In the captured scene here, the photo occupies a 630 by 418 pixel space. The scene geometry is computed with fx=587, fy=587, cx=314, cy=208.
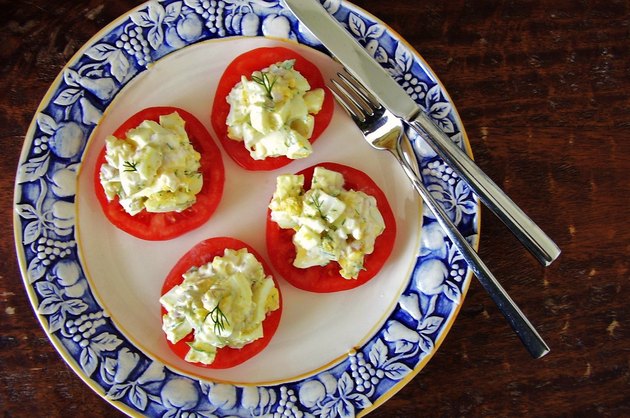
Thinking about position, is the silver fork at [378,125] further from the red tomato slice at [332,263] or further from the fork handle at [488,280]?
the red tomato slice at [332,263]

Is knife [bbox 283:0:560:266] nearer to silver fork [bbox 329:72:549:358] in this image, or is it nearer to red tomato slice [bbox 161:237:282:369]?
silver fork [bbox 329:72:549:358]

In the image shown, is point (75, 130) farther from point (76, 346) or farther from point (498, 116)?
point (498, 116)

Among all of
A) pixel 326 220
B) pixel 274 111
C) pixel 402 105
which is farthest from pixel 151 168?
pixel 402 105

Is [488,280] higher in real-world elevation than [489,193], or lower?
lower

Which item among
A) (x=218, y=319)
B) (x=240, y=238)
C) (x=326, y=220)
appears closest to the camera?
(x=218, y=319)

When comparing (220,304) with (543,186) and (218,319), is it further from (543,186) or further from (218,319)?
(543,186)

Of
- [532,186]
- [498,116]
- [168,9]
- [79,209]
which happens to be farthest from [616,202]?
[79,209]
